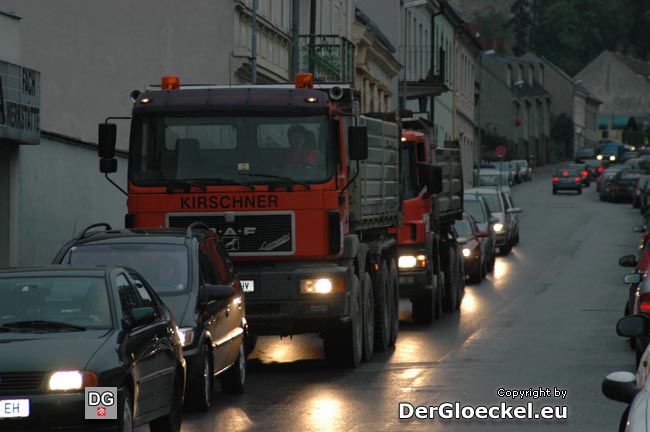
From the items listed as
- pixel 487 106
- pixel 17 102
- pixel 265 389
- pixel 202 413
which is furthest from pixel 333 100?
pixel 487 106

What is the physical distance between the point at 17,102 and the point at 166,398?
1187cm

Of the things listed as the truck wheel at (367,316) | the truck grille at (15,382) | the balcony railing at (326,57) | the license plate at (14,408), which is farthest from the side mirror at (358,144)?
the balcony railing at (326,57)

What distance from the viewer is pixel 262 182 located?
17562mm

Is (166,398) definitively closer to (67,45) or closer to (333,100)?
(333,100)

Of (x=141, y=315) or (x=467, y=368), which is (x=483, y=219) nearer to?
(x=467, y=368)

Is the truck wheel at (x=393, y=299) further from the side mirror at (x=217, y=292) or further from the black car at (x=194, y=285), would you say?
the side mirror at (x=217, y=292)

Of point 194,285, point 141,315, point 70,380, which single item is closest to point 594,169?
point 194,285

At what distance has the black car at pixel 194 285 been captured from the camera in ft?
45.8

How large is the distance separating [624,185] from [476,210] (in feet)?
137

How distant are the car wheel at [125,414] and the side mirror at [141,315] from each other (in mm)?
614

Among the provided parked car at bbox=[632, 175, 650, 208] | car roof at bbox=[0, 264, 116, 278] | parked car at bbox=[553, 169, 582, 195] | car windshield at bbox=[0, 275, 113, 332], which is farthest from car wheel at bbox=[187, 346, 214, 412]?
parked car at bbox=[553, 169, 582, 195]

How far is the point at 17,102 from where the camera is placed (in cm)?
2297

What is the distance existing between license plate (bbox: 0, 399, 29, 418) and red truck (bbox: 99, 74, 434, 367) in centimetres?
761

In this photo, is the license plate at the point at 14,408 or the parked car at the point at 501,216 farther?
the parked car at the point at 501,216
